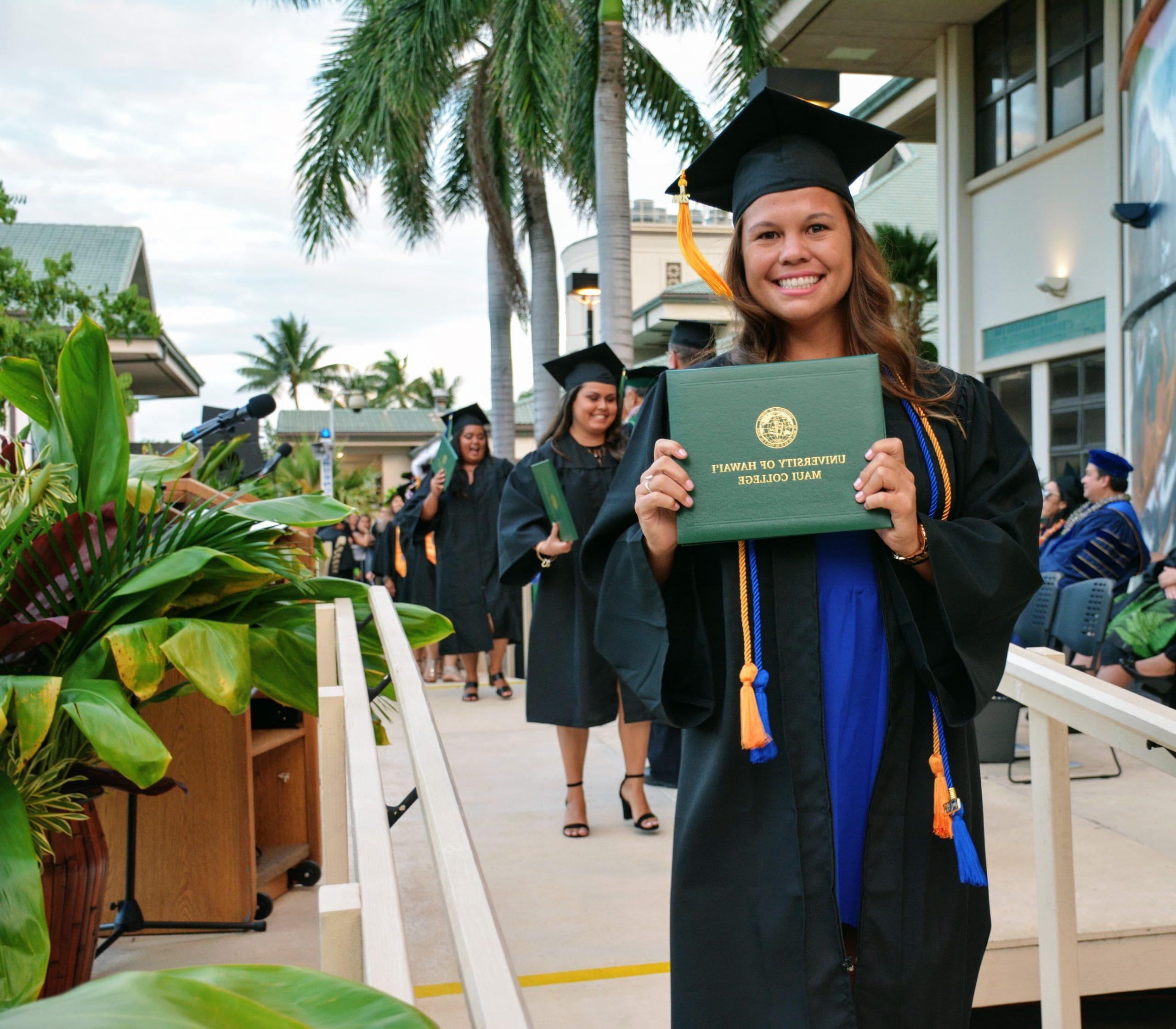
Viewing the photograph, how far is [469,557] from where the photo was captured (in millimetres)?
8695

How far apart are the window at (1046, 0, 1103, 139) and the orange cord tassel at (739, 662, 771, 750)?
1130cm

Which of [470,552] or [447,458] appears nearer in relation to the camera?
[447,458]

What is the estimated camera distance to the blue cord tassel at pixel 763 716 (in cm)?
174

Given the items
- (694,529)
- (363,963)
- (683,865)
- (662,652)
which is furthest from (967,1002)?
(363,963)

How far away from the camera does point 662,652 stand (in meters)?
1.82

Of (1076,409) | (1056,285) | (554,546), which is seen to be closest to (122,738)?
(554,546)

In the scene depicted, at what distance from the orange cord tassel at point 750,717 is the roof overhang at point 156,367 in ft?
→ 43.7

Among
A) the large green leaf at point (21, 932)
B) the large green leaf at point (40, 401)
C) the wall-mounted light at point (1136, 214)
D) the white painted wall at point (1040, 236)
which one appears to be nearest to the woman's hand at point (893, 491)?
the large green leaf at point (21, 932)

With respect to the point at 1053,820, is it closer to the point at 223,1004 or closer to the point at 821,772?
the point at 821,772

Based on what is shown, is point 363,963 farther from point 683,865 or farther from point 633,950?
point 633,950

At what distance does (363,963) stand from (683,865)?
88cm

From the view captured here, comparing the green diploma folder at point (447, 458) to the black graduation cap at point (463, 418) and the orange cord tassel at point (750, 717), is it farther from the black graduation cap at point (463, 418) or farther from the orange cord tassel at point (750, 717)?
the orange cord tassel at point (750, 717)

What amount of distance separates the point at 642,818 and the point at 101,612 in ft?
9.15

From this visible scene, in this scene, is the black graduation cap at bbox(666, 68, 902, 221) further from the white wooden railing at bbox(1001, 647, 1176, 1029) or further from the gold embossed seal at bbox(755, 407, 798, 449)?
the white wooden railing at bbox(1001, 647, 1176, 1029)
